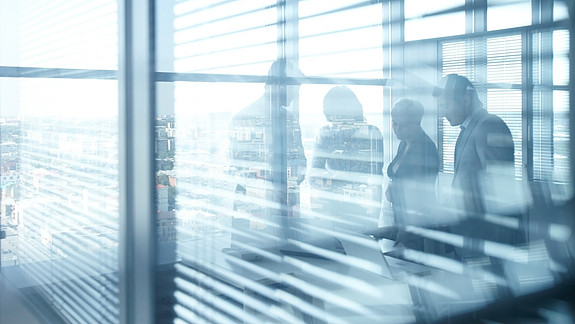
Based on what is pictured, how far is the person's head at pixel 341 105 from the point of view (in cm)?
212

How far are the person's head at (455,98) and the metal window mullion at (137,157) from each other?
133cm

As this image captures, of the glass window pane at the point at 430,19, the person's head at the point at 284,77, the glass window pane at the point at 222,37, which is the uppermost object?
the glass window pane at the point at 430,19

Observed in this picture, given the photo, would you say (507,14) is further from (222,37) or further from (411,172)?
(222,37)

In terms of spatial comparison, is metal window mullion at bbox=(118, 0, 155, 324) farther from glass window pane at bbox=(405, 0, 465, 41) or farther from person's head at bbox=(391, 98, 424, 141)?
glass window pane at bbox=(405, 0, 465, 41)

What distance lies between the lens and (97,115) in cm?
202

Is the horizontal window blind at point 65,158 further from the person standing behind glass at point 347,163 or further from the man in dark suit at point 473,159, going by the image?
the man in dark suit at point 473,159

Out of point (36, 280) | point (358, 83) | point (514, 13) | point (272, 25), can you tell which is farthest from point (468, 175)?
point (36, 280)

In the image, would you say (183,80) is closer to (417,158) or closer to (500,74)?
(417,158)

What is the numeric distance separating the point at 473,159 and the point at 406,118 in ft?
1.53

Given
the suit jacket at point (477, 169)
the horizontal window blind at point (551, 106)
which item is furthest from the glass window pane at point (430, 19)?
the horizontal window blind at point (551, 106)

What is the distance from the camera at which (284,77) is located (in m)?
2.02

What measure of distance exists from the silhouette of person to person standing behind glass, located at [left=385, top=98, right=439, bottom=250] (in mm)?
481

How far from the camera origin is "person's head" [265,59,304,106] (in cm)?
196

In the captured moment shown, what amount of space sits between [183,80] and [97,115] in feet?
1.53
